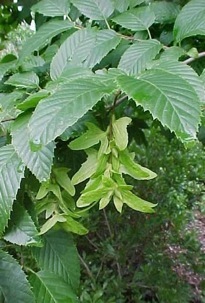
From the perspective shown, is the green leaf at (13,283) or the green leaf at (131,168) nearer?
the green leaf at (131,168)

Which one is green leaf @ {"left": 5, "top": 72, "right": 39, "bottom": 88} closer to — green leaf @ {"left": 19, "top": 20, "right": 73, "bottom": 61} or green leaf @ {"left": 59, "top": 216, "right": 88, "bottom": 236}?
green leaf @ {"left": 19, "top": 20, "right": 73, "bottom": 61}

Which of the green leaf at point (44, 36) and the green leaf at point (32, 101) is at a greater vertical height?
the green leaf at point (32, 101)

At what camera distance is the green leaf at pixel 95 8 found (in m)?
1.02

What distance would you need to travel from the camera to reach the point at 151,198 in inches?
99.4

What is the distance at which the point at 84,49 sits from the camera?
3.00 feet

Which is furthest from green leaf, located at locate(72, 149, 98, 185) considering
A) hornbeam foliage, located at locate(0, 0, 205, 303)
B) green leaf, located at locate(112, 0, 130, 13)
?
green leaf, located at locate(112, 0, 130, 13)

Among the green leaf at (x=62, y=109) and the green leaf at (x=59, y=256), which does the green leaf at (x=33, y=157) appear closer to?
the green leaf at (x=62, y=109)

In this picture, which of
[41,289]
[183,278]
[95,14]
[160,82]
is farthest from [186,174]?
[160,82]

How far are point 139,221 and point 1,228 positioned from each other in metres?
1.84

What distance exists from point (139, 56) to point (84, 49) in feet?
0.39

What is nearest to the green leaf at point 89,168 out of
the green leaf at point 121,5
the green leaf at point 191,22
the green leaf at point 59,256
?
the green leaf at point 59,256

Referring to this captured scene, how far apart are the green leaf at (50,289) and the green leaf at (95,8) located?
0.55m

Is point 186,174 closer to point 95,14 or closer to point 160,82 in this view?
point 95,14

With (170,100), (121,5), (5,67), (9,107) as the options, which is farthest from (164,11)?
(170,100)
